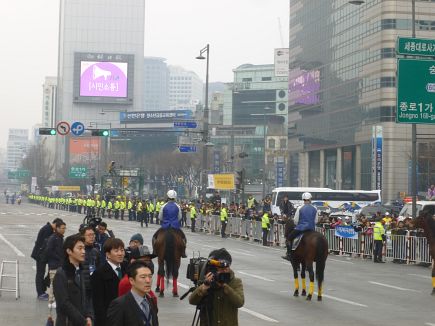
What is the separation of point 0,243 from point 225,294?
29585mm

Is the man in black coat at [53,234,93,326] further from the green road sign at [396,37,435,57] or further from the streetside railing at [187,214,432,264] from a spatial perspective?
the streetside railing at [187,214,432,264]

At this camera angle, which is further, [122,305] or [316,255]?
[316,255]

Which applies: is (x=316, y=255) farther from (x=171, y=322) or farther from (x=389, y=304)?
(x=171, y=322)

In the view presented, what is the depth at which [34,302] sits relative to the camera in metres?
19.4

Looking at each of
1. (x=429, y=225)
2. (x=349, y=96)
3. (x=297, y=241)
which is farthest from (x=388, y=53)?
(x=297, y=241)

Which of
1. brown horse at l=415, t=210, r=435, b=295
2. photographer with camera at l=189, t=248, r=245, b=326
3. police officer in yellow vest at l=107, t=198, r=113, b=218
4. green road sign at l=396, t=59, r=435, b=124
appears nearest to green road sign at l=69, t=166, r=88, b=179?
police officer in yellow vest at l=107, t=198, r=113, b=218

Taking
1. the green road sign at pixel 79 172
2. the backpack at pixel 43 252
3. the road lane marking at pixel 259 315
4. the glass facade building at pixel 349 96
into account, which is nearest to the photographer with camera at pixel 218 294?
the road lane marking at pixel 259 315

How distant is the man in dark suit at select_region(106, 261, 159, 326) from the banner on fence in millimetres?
29840

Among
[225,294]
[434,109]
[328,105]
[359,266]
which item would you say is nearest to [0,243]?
[359,266]

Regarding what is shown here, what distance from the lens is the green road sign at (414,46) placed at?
2989 centimetres

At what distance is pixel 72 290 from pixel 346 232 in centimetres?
2933

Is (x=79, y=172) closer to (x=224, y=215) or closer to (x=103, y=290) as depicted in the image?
(x=224, y=215)

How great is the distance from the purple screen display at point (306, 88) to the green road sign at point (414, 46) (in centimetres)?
8829

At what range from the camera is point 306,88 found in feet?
401
